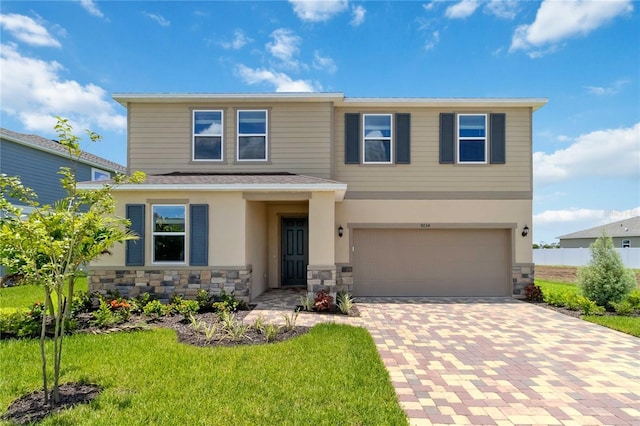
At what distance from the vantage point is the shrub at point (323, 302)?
7.82 m

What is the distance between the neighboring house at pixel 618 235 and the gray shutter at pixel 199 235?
27.2 metres

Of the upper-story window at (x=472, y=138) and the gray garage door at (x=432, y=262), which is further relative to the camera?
the upper-story window at (x=472, y=138)

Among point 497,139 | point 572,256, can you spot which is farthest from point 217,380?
point 572,256

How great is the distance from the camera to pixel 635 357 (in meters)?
5.16

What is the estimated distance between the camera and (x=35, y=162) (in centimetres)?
1463

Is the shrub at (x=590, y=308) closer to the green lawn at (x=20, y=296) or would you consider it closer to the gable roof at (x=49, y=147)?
the green lawn at (x=20, y=296)

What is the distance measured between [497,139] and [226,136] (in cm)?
827

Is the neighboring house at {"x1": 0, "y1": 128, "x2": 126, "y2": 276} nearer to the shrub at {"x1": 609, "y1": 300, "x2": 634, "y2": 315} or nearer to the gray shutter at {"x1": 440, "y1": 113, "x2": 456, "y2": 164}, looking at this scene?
the gray shutter at {"x1": 440, "y1": 113, "x2": 456, "y2": 164}

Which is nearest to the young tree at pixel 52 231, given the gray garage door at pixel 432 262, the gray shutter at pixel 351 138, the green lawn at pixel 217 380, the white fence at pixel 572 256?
the green lawn at pixel 217 380

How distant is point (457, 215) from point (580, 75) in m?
5.99

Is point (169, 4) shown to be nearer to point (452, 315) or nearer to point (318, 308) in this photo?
point (318, 308)

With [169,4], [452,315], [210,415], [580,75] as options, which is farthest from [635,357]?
[169,4]

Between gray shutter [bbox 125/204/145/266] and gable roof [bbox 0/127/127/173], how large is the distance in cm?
444

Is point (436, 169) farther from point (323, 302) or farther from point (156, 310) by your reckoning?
point (156, 310)
